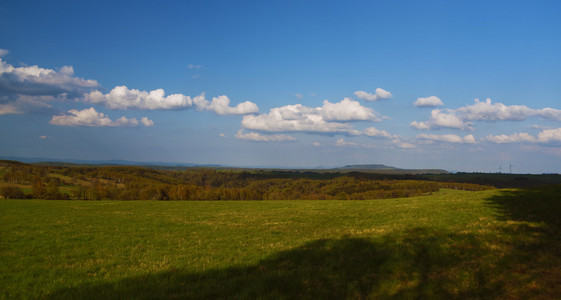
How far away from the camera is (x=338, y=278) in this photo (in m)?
9.38

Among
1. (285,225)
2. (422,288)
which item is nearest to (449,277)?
(422,288)

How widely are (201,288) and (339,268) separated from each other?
491 centimetres

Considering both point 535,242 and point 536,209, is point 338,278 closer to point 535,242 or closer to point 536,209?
point 535,242

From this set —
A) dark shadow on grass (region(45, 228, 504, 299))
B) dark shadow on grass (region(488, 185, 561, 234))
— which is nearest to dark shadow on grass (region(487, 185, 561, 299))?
dark shadow on grass (region(488, 185, 561, 234))

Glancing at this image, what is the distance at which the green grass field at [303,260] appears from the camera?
8391 mm

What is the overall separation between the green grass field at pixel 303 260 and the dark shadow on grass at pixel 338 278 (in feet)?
0.12

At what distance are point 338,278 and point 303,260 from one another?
230 centimetres

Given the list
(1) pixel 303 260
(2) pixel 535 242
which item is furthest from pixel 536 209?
(1) pixel 303 260

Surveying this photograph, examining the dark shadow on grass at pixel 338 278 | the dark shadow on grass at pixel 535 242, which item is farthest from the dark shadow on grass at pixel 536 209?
the dark shadow on grass at pixel 338 278

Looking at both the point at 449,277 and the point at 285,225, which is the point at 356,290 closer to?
the point at 449,277

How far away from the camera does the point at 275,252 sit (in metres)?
12.8

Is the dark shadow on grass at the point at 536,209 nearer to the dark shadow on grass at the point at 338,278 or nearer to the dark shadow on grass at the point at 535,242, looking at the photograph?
the dark shadow on grass at the point at 535,242

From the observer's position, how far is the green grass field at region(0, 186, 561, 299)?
8.39 meters

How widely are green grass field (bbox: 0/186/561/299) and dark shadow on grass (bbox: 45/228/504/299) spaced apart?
4 centimetres
